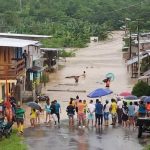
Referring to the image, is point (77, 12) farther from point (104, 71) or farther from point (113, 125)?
point (113, 125)

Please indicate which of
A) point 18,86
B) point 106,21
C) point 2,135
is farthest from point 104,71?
point 106,21

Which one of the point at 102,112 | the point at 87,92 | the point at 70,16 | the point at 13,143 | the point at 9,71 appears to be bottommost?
the point at 13,143

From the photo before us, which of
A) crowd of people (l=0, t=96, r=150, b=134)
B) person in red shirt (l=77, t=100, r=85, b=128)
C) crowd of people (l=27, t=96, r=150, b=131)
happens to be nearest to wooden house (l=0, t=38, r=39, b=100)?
crowd of people (l=0, t=96, r=150, b=134)

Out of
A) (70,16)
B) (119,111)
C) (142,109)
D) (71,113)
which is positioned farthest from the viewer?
(70,16)

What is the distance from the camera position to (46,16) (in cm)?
14450

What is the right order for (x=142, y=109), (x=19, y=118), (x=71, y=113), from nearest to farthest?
(x=19, y=118)
(x=142, y=109)
(x=71, y=113)

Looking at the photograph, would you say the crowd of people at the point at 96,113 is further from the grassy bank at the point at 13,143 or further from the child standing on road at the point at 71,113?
the grassy bank at the point at 13,143

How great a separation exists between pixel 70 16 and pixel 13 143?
127410 mm

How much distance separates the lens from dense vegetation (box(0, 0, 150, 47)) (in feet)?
357

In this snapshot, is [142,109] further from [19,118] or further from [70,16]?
[70,16]

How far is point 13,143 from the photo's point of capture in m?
21.8

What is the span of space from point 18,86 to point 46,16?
111 m

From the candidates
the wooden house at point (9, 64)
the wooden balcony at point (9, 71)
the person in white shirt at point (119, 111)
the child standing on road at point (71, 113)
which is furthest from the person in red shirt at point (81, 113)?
the wooden balcony at point (9, 71)

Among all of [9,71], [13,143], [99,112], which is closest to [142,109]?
[99,112]
